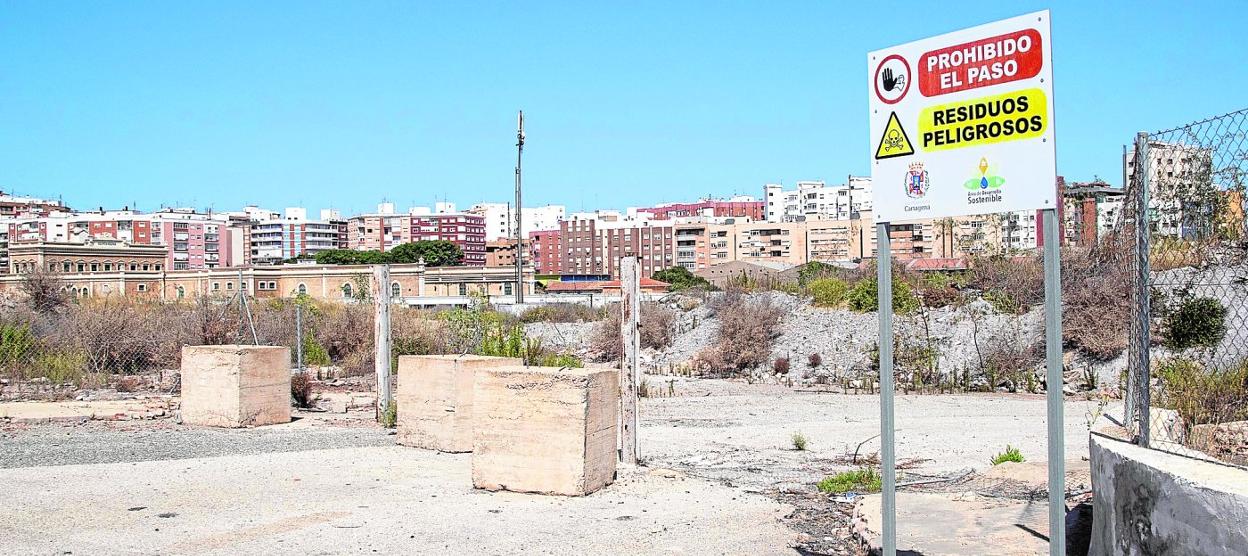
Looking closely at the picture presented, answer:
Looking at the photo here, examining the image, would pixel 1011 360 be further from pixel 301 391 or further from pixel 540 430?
pixel 540 430

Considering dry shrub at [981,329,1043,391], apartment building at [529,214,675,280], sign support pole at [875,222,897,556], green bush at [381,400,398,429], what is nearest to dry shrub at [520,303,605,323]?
dry shrub at [981,329,1043,391]

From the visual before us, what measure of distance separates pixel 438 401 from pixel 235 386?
11.9ft

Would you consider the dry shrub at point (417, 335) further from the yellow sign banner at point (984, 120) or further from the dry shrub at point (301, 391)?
the yellow sign banner at point (984, 120)

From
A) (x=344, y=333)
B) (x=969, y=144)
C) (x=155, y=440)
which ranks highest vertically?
(x=969, y=144)

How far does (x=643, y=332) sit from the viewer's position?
109ft

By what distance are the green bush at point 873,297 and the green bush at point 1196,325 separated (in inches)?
697

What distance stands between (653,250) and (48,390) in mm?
139176

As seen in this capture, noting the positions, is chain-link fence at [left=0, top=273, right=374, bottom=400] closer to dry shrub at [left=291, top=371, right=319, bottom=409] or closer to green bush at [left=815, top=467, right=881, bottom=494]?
dry shrub at [left=291, top=371, right=319, bottom=409]

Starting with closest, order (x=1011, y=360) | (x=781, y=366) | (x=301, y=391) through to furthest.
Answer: (x=301, y=391) → (x=1011, y=360) → (x=781, y=366)

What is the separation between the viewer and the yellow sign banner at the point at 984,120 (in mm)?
4941

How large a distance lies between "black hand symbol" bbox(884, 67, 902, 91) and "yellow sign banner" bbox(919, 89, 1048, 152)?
0.73ft

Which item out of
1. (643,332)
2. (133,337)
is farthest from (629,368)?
(643,332)

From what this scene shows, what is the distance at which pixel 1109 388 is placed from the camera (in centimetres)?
2228

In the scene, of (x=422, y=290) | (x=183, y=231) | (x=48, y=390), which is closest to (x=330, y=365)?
(x=48, y=390)
